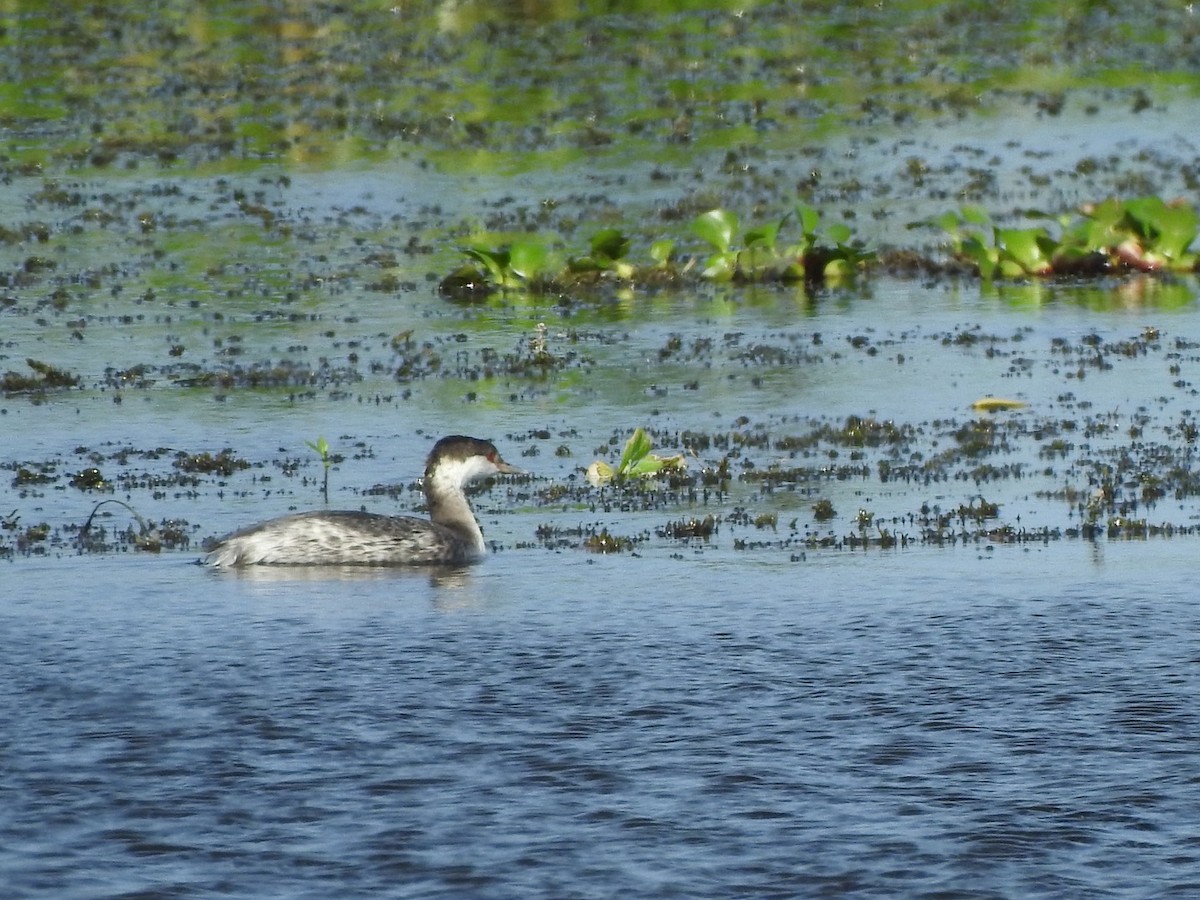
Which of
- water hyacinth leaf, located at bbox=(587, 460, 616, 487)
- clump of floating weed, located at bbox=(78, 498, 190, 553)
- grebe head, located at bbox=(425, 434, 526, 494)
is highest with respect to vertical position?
grebe head, located at bbox=(425, 434, 526, 494)

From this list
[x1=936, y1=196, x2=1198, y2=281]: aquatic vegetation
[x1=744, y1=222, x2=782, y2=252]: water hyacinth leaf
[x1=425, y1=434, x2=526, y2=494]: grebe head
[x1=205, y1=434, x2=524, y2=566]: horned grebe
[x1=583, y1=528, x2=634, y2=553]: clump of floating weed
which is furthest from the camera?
[x1=744, y1=222, x2=782, y2=252]: water hyacinth leaf

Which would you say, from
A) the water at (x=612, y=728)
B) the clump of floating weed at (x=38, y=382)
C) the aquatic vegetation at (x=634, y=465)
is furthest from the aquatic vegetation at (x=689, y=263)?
the water at (x=612, y=728)

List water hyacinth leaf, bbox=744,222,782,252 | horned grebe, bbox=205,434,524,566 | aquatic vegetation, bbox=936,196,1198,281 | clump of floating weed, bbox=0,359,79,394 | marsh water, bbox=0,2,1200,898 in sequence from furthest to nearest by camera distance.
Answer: water hyacinth leaf, bbox=744,222,782,252
aquatic vegetation, bbox=936,196,1198,281
clump of floating weed, bbox=0,359,79,394
horned grebe, bbox=205,434,524,566
marsh water, bbox=0,2,1200,898

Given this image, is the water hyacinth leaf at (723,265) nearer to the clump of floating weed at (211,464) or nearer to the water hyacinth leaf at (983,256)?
the water hyacinth leaf at (983,256)

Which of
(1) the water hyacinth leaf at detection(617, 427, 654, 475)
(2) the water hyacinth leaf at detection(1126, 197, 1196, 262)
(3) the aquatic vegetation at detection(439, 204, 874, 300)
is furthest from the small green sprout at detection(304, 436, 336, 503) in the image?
(2) the water hyacinth leaf at detection(1126, 197, 1196, 262)

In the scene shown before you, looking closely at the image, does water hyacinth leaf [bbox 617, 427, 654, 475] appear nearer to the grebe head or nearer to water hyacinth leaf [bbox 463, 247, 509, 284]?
the grebe head

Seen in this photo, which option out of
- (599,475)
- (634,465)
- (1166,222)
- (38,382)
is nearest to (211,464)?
(599,475)

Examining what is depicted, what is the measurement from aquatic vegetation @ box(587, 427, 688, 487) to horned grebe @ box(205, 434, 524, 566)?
167 cm

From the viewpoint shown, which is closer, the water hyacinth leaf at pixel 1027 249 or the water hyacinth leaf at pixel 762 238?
the water hyacinth leaf at pixel 1027 249

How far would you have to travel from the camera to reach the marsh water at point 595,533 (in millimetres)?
8336

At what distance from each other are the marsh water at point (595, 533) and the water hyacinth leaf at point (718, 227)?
42cm

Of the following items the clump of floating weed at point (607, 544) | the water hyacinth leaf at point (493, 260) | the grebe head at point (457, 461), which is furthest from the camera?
the water hyacinth leaf at point (493, 260)

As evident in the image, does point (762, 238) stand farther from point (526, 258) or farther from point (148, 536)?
point (148, 536)

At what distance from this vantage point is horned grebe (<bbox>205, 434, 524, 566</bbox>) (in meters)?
13.0
